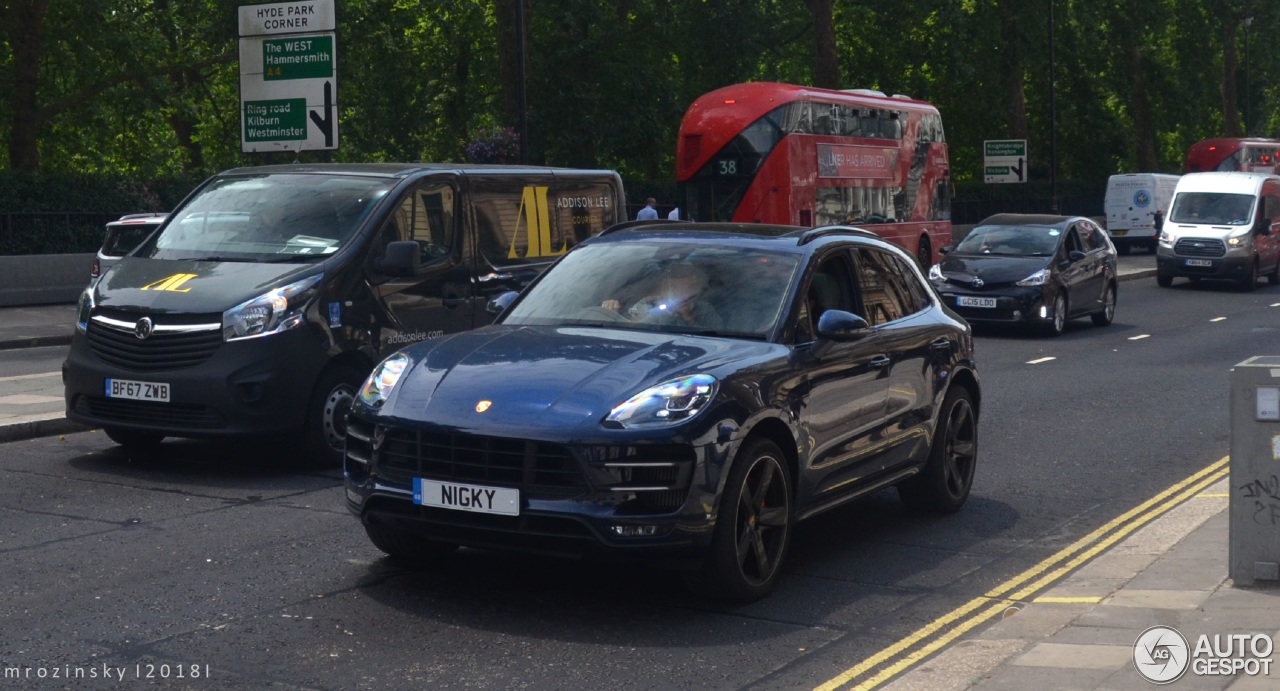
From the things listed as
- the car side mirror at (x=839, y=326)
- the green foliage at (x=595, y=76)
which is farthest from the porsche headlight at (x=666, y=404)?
the green foliage at (x=595, y=76)

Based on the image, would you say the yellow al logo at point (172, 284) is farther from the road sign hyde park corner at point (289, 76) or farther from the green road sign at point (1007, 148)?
the green road sign at point (1007, 148)

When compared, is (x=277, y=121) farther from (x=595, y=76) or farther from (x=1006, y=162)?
(x=1006, y=162)

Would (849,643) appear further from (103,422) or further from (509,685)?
(103,422)

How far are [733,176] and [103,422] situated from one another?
19892mm

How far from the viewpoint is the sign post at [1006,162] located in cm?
4409

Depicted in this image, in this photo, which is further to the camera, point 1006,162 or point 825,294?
point 1006,162

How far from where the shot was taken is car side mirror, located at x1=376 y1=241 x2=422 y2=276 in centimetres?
986

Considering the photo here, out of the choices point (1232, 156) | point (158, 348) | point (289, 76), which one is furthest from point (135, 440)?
point (1232, 156)

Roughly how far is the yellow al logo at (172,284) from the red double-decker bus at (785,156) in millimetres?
18561

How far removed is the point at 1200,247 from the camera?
3369 centimetres

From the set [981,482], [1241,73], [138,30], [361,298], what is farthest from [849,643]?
[1241,73]

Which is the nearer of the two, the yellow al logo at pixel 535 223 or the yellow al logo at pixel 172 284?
the yellow al logo at pixel 172 284

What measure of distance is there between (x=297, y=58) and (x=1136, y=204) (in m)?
36.1

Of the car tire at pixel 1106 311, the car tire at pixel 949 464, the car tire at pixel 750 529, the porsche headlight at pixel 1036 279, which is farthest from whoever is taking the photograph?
the car tire at pixel 1106 311
